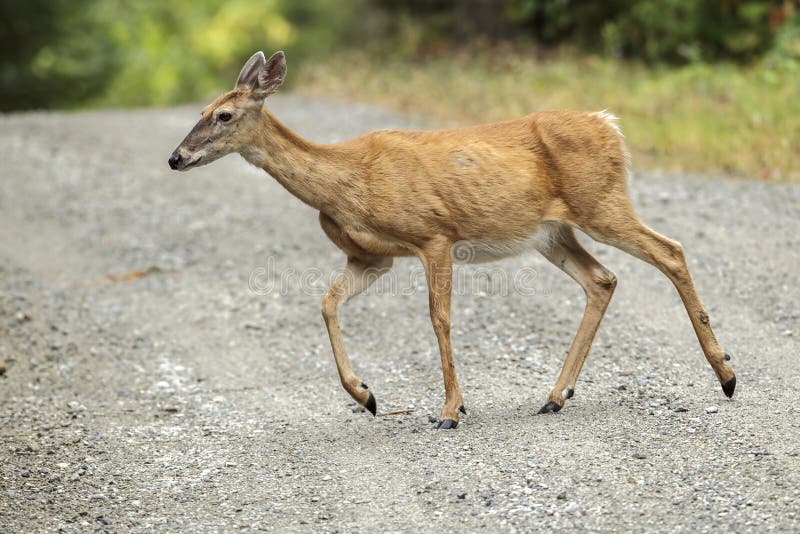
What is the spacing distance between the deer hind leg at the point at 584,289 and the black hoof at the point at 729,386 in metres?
0.79

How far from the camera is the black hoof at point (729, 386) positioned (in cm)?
596

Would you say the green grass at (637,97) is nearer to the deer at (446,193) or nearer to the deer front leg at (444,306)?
the deer at (446,193)

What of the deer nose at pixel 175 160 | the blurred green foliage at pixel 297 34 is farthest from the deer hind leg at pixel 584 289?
the blurred green foliage at pixel 297 34

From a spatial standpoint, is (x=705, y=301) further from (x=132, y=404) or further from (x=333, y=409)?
(x=132, y=404)

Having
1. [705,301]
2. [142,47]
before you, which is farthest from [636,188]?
[142,47]

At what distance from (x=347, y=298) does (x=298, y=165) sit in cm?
82

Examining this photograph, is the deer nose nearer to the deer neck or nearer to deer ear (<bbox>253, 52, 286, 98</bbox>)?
the deer neck

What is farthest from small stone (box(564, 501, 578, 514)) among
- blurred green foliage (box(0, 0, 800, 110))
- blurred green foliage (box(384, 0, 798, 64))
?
blurred green foliage (box(384, 0, 798, 64))

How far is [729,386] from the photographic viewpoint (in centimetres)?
597

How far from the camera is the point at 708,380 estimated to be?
6395mm

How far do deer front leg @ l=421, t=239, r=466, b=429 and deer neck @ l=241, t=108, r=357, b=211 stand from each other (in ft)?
2.07

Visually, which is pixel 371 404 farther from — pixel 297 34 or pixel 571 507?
pixel 297 34

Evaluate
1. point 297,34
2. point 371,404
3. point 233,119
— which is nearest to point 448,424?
point 371,404

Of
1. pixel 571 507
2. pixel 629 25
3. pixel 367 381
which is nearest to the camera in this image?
pixel 571 507
